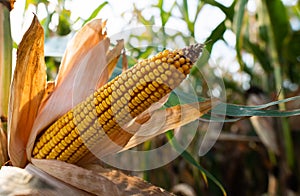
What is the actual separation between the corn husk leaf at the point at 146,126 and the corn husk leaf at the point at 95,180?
3 cm

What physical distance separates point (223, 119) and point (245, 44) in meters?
1.02

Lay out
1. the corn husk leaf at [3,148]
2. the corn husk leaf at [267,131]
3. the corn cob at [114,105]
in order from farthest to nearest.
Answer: the corn husk leaf at [267,131], the corn husk leaf at [3,148], the corn cob at [114,105]

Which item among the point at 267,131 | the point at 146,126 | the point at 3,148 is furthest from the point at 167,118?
the point at 267,131

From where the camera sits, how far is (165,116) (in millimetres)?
617

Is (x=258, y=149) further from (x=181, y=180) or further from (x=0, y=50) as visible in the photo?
(x=0, y=50)

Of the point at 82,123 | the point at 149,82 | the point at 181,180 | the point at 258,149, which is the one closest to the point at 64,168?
the point at 82,123

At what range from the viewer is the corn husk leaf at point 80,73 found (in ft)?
2.14

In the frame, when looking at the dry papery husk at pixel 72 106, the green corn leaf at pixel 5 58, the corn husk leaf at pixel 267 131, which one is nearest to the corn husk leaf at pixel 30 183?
the dry papery husk at pixel 72 106

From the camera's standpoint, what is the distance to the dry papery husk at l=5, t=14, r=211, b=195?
592 millimetres

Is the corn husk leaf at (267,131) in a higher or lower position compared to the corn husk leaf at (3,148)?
lower

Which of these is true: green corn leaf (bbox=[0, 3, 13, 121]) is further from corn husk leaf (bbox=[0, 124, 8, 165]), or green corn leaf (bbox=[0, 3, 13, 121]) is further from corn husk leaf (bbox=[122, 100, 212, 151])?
corn husk leaf (bbox=[122, 100, 212, 151])

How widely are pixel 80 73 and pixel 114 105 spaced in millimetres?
129

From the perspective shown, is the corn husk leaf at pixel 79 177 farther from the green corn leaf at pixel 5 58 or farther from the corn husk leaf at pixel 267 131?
the corn husk leaf at pixel 267 131

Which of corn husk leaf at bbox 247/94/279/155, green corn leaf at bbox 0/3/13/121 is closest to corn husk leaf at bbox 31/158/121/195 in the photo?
green corn leaf at bbox 0/3/13/121
